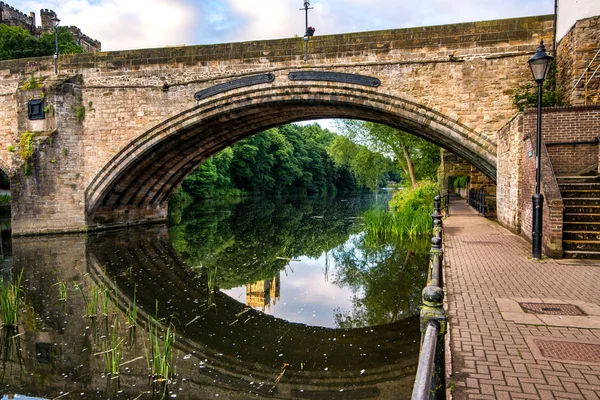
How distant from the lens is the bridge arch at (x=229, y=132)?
12.2 m

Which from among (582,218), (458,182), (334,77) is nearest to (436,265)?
(582,218)

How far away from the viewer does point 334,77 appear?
12531 mm

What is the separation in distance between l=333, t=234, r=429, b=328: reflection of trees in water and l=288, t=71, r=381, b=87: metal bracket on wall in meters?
4.53

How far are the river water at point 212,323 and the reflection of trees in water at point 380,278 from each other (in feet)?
0.11

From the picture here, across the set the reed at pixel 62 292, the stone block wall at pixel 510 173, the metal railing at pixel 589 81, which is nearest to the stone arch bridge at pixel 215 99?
the stone block wall at pixel 510 173

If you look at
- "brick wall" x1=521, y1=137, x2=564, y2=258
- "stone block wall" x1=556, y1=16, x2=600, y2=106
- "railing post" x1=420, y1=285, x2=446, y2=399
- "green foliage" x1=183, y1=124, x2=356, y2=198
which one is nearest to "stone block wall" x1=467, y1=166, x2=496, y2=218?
"stone block wall" x1=556, y1=16, x2=600, y2=106

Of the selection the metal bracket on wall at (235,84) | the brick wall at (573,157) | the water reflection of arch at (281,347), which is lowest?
the water reflection of arch at (281,347)

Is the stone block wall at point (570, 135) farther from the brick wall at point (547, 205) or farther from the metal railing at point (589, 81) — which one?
the metal railing at point (589, 81)

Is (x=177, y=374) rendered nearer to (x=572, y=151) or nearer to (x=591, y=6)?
(x=572, y=151)

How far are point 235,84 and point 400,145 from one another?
56.2 feet

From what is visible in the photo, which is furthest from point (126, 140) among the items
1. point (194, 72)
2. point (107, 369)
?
point (107, 369)

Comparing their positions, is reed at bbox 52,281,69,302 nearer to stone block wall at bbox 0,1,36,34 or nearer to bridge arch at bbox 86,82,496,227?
bridge arch at bbox 86,82,496,227

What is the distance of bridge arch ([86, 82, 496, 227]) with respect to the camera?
12164 mm

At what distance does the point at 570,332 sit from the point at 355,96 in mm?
9666
